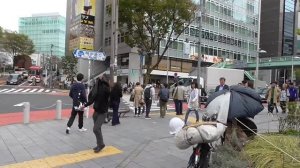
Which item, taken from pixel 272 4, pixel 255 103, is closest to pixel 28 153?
pixel 255 103

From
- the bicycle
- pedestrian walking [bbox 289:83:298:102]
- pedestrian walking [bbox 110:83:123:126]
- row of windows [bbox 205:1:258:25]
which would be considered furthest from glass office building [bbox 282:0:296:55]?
the bicycle

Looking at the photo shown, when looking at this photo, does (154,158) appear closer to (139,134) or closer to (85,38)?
(139,134)

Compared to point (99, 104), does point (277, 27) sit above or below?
above

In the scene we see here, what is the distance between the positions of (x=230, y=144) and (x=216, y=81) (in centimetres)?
2780

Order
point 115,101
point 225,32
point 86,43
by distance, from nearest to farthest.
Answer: point 115,101 → point 86,43 → point 225,32

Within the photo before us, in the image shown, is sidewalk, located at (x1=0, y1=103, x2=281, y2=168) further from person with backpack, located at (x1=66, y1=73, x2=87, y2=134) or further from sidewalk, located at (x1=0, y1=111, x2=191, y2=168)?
person with backpack, located at (x1=66, y1=73, x2=87, y2=134)

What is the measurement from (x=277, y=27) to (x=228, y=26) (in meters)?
26.9

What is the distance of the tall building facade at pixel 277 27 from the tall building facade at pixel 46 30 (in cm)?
5713

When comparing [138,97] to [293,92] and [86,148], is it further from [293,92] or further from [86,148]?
[293,92]

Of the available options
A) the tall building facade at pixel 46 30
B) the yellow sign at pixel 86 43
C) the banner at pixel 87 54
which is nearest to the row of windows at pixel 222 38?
the yellow sign at pixel 86 43

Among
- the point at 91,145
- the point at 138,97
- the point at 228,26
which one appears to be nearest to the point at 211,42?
the point at 228,26

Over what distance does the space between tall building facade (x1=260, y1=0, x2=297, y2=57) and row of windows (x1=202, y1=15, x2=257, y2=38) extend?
1604cm

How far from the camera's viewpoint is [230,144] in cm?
608

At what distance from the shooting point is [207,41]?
59281 millimetres
